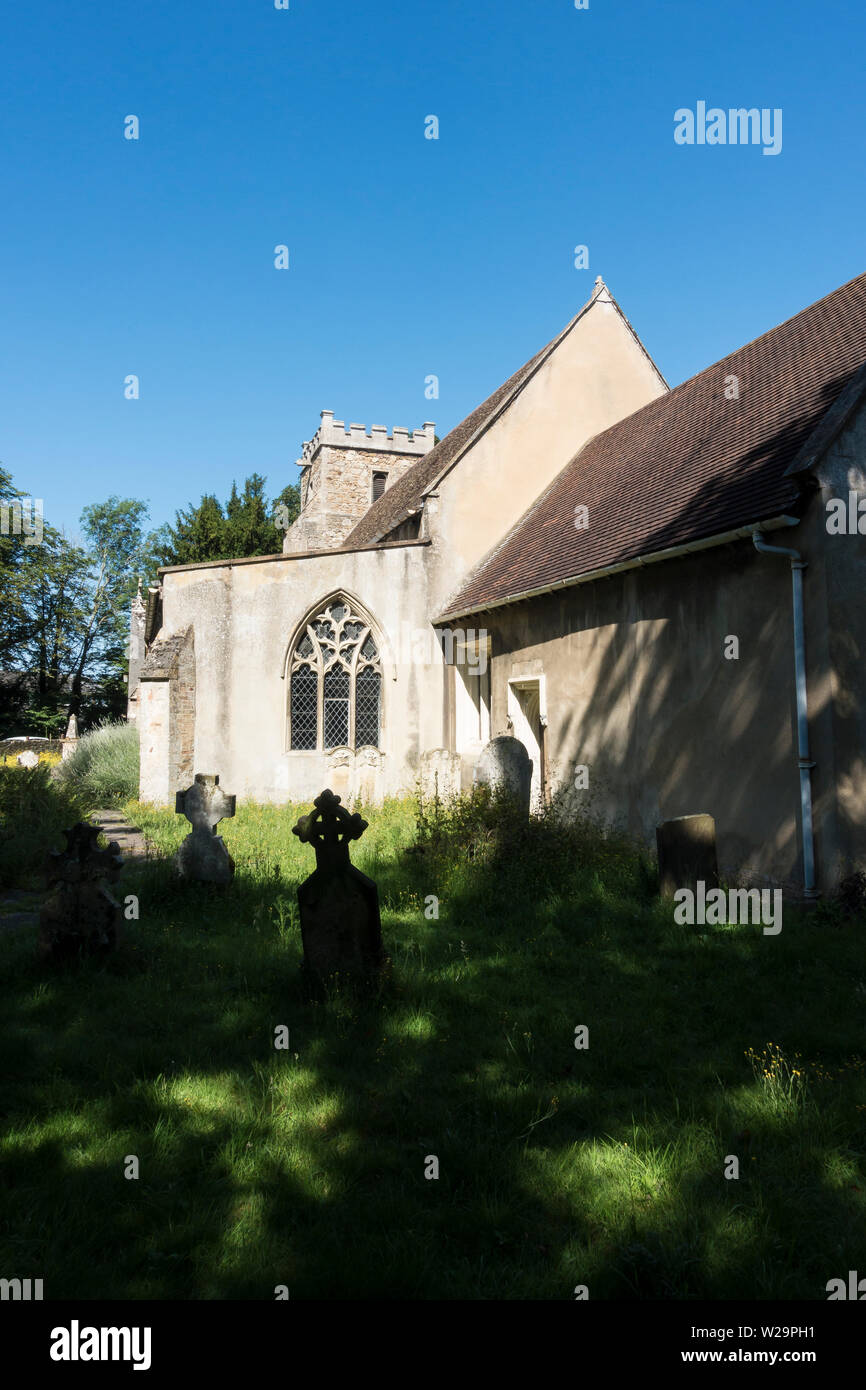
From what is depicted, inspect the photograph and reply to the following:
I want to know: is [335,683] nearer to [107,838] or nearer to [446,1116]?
[107,838]

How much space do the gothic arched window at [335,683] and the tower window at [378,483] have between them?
1682 cm

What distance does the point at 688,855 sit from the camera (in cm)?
769

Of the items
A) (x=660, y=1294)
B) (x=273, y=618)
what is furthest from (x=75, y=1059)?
(x=273, y=618)

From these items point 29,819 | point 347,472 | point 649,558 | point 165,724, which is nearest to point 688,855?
point 649,558

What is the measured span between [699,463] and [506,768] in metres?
4.79

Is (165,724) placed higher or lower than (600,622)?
lower

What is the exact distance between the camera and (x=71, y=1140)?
12.0ft

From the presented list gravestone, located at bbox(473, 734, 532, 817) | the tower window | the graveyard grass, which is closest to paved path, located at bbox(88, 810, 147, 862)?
the graveyard grass

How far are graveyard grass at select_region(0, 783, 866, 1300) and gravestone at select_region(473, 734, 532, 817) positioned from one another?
11.3ft

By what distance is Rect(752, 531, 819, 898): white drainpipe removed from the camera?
25.0 feet

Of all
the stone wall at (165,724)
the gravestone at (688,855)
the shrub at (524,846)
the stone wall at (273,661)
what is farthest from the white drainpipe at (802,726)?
the stone wall at (165,724)

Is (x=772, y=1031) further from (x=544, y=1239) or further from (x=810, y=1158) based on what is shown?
(x=544, y=1239)
